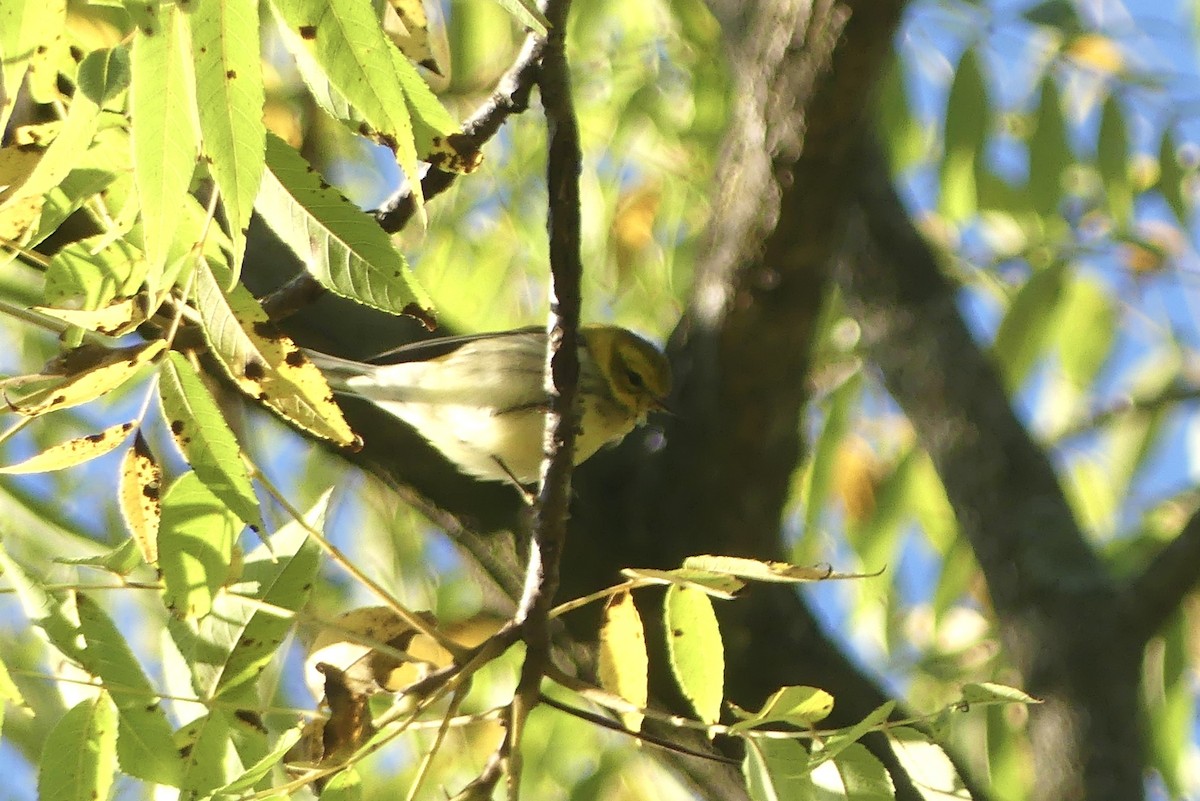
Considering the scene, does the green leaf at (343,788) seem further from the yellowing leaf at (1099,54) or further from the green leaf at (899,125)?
the yellowing leaf at (1099,54)

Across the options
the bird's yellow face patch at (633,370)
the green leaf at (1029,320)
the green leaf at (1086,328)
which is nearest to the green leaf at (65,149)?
the bird's yellow face patch at (633,370)

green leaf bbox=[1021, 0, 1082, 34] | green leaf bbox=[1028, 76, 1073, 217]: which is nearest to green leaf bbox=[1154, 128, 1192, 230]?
green leaf bbox=[1028, 76, 1073, 217]

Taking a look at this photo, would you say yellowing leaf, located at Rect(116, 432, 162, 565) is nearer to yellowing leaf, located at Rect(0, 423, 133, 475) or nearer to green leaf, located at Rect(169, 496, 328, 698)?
yellowing leaf, located at Rect(0, 423, 133, 475)

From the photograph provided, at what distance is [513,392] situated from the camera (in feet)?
11.2

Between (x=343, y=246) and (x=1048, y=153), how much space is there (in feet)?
7.23

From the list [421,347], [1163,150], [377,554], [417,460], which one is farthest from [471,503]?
[1163,150]

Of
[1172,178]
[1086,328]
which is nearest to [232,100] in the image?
[1172,178]

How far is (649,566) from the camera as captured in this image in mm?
2777

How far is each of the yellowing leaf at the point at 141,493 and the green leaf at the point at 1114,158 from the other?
2.36 meters

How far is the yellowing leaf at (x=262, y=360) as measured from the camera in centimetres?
115

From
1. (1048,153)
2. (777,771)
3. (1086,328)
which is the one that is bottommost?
(1086,328)

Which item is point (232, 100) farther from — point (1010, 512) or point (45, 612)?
point (1010, 512)

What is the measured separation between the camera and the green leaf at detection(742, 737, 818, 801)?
4.38 ft

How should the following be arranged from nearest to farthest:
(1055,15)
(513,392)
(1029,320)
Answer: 1. (1055,15)
2. (1029,320)
3. (513,392)
